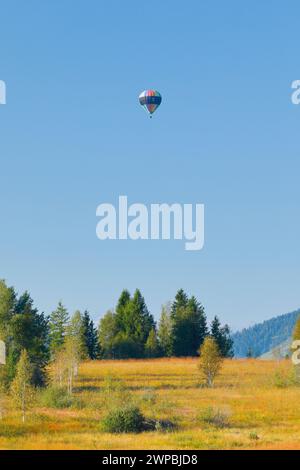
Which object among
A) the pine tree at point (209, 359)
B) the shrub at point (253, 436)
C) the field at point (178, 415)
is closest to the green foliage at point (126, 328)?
the field at point (178, 415)

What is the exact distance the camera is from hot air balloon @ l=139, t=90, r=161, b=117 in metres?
96.1

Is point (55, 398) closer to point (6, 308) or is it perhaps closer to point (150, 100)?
point (6, 308)

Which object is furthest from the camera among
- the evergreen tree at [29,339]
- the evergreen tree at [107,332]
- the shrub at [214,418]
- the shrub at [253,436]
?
the evergreen tree at [107,332]

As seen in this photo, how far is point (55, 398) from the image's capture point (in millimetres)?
55062

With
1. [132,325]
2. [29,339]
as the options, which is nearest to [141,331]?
[132,325]

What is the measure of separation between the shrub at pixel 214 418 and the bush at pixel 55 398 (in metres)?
11.4

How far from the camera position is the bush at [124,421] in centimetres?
4412

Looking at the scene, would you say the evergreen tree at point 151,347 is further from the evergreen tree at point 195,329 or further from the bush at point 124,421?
the bush at point 124,421

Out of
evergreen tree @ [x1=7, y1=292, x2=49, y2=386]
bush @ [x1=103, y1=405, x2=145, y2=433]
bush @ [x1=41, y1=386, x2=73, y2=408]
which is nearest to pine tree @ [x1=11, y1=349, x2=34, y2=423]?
bush @ [x1=41, y1=386, x2=73, y2=408]

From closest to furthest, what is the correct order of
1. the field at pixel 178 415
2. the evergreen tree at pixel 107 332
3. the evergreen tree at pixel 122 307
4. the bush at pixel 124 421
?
the field at pixel 178 415
the bush at pixel 124 421
the evergreen tree at pixel 107 332
the evergreen tree at pixel 122 307

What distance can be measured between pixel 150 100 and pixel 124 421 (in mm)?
59467

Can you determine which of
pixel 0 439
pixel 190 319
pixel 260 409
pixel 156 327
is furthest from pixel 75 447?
pixel 156 327

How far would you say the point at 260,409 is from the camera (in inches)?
2131
